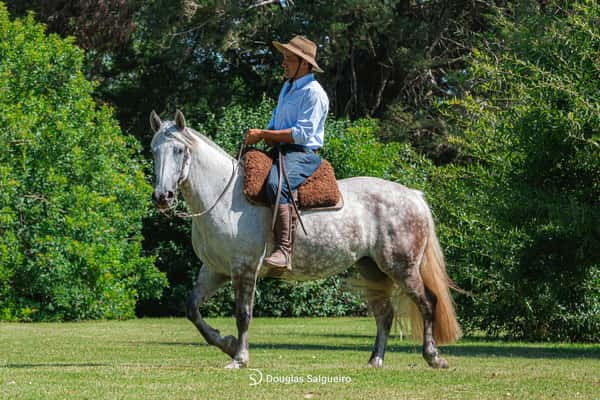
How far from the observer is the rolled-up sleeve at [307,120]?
10.4 m

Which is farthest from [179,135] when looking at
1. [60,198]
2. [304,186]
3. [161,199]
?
[60,198]

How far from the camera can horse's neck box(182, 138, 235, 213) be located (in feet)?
33.9

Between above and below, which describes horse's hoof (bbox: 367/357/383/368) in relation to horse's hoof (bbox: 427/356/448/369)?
below

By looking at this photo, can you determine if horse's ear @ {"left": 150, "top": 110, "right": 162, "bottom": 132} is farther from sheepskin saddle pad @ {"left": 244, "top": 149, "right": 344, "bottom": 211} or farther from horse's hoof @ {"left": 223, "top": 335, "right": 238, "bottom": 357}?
horse's hoof @ {"left": 223, "top": 335, "right": 238, "bottom": 357}

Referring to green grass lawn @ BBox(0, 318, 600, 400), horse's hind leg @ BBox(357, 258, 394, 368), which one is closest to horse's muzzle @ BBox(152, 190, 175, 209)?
green grass lawn @ BBox(0, 318, 600, 400)

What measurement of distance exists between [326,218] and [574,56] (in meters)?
5.10

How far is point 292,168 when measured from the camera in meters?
10.4

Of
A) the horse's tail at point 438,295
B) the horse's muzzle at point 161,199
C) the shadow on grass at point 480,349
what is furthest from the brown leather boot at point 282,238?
the shadow on grass at point 480,349

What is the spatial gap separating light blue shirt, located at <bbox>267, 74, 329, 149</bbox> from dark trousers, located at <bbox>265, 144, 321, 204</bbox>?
0.12m

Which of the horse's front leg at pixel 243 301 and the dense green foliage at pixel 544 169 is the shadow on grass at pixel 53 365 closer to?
the horse's front leg at pixel 243 301

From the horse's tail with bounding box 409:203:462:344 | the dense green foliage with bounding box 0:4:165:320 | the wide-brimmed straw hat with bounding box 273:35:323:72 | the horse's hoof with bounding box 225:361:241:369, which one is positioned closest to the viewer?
the horse's hoof with bounding box 225:361:241:369

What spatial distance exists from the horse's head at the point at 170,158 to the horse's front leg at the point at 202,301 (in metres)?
1.02

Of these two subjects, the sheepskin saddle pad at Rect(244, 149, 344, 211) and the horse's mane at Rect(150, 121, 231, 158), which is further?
the sheepskin saddle pad at Rect(244, 149, 344, 211)

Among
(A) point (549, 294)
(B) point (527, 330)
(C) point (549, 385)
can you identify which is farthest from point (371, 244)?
(B) point (527, 330)
